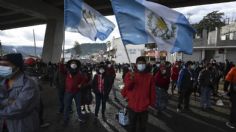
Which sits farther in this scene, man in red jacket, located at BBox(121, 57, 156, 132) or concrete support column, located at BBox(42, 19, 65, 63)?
concrete support column, located at BBox(42, 19, 65, 63)

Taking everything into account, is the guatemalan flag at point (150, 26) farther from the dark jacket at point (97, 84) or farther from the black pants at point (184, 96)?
the black pants at point (184, 96)

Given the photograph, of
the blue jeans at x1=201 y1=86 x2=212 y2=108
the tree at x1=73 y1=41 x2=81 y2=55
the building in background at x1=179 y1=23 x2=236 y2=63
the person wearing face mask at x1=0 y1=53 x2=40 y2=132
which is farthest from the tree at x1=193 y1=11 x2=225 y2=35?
the person wearing face mask at x1=0 y1=53 x2=40 y2=132

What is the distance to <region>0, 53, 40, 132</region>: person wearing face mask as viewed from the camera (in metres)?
4.64

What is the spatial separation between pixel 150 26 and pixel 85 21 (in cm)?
317

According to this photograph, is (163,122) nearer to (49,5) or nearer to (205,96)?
(205,96)

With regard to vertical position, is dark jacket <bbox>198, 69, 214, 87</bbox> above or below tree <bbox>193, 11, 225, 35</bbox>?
below

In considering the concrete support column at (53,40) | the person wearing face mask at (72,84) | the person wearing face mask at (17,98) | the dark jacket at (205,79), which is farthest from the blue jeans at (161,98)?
the concrete support column at (53,40)

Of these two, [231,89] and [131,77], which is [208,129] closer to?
[231,89]

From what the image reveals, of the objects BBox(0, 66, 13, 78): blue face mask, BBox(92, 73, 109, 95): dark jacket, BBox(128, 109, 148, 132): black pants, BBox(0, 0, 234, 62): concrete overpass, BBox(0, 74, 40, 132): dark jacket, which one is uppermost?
BBox(0, 0, 234, 62): concrete overpass

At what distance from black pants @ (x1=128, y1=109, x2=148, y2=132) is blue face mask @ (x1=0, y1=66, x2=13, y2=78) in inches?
122

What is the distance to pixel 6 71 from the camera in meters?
4.86

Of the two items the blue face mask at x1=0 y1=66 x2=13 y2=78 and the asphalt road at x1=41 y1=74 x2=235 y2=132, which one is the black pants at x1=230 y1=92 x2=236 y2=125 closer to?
the asphalt road at x1=41 y1=74 x2=235 y2=132

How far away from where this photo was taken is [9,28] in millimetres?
57094

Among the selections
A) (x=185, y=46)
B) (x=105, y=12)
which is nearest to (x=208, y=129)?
(x=185, y=46)
